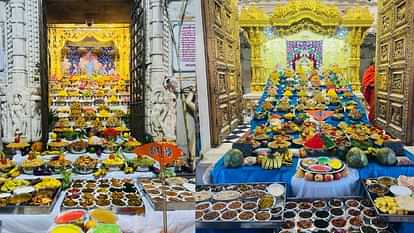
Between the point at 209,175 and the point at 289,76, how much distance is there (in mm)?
2906

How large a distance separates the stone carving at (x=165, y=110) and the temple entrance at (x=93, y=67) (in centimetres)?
8

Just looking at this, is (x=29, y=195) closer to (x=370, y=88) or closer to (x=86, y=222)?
(x=86, y=222)

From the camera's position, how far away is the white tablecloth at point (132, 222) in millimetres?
1737

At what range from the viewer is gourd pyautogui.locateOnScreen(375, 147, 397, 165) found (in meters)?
2.20

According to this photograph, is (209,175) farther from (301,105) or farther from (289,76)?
(289,76)

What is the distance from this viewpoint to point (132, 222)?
176cm

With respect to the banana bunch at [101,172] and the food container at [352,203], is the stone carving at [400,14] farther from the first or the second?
the banana bunch at [101,172]

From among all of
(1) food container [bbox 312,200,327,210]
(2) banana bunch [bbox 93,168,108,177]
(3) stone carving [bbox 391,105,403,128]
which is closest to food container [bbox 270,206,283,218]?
(1) food container [bbox 312,200,327,210]

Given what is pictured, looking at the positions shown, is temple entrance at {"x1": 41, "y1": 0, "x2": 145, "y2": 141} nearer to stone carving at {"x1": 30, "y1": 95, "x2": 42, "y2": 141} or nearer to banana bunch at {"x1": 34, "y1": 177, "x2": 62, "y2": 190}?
stone carving at {"x1": 30, "y1": 95, "x2": 42, "y2": 141}

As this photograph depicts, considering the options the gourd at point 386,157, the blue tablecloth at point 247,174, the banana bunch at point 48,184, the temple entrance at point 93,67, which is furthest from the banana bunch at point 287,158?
the banana bunch at point 48,184

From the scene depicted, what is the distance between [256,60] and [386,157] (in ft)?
8.60

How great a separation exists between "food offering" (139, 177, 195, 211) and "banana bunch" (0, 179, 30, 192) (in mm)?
529

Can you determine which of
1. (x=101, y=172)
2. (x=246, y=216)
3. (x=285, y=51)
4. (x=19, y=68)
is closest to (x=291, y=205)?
(x=246, y=216)

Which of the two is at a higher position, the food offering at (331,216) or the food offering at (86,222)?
the food offering at (86,222)
